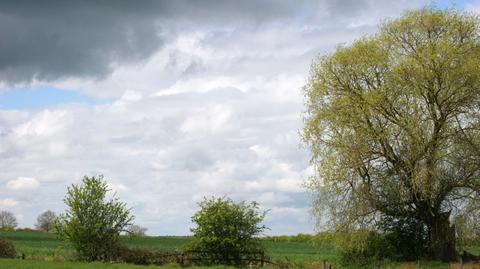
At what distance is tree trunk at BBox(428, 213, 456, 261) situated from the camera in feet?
128

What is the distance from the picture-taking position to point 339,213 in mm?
39219

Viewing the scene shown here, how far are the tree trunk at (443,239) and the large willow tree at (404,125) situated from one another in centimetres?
6

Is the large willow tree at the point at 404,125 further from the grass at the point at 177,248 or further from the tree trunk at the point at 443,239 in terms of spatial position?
the grass at the point at 177,248

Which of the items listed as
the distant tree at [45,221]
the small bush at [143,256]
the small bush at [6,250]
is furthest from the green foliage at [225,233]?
the distant tree at [45,221]

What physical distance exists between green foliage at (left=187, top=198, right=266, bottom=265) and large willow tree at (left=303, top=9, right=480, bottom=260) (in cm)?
436

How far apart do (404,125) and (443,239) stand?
7.72 metres

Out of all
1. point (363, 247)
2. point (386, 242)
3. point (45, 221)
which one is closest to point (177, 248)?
point (363, 247)

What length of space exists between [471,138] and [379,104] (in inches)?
221

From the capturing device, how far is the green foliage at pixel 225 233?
39.5m

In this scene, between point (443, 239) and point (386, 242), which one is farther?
point (386, 242)

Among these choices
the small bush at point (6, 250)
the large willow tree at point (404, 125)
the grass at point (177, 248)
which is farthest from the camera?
the small bush at point (6, 250)

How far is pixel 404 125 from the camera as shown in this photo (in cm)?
3719

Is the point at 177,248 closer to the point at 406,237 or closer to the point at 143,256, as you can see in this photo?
the point at 143,256

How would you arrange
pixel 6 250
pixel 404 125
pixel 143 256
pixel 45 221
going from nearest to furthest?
pixel 404 125, pixel 143 256, pixel 6 250, pixel 45 221
